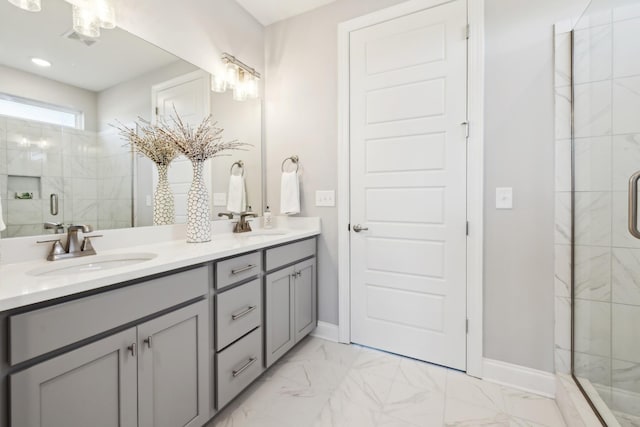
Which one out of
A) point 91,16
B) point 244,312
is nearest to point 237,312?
point 244,312

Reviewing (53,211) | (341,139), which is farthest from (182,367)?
(341,139)

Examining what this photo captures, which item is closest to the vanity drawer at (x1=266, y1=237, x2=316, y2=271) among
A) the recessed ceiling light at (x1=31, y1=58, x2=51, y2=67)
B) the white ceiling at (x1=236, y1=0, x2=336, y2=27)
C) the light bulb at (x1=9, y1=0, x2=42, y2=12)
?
the recessed ceiling light at (x1=31, y1=58, x2=51, y2=67)

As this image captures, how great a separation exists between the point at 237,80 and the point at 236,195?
2.77 feet

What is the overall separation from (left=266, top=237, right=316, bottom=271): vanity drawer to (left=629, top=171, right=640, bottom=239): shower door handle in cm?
156

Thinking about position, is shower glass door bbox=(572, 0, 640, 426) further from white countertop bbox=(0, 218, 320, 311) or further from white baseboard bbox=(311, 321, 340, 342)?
white countertop bbox=(0, 218, 320, 311)

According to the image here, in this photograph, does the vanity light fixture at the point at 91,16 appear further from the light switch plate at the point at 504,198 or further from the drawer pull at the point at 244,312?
the light switch plate at the point at 504,198

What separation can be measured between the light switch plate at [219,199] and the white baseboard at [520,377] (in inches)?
77.5

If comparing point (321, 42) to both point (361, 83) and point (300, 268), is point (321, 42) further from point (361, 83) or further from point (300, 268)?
point (300, 268)

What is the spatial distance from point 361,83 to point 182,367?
1966 millimetres

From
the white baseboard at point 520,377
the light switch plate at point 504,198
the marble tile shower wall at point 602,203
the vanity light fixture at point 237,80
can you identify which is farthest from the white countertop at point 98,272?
the marble tile shower wall at point 602,203

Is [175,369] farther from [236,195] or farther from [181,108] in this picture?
[181,108]

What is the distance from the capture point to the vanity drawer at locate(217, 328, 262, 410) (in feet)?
4.42

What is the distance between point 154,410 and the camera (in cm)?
105

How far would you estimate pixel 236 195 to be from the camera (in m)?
2.20
